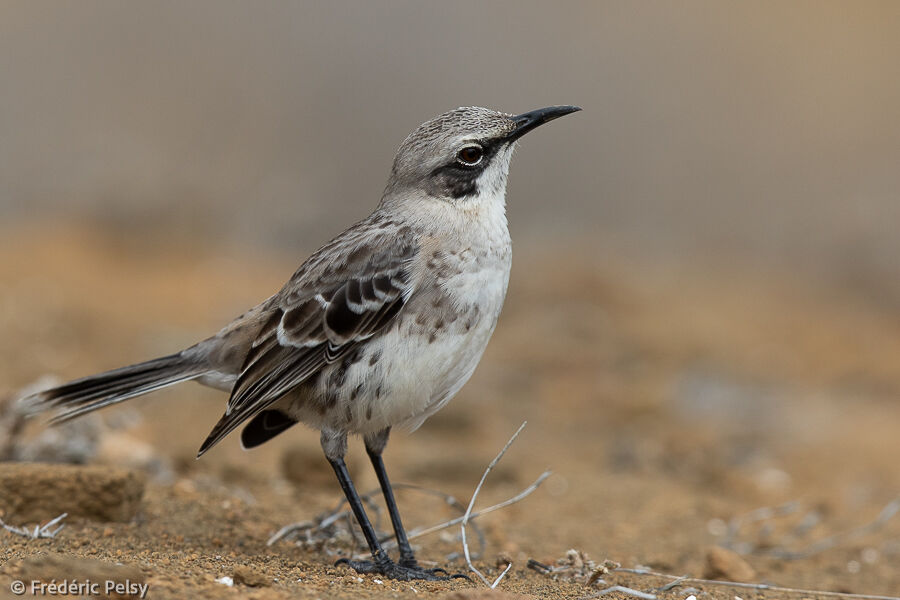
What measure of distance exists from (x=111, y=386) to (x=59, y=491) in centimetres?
64

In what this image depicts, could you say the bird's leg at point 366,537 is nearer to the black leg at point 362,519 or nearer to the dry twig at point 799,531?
Result: the black leg at point 362,519

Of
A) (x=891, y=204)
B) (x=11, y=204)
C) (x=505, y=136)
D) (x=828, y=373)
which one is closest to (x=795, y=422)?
(x=828, y=373)

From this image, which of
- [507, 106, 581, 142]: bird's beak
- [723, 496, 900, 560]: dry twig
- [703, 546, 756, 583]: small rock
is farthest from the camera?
[723, 496, 900, 560]: dry twig

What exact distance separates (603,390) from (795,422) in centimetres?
194

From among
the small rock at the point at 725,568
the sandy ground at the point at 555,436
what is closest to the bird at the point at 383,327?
the sandy ground at the point at 555,436

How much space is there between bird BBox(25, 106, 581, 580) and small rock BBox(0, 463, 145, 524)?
0.43 meters

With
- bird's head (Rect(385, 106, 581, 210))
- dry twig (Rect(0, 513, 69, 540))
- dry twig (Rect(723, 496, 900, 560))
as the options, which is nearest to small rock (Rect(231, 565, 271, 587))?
dry twig (Rect(0, 513, 69, 540))

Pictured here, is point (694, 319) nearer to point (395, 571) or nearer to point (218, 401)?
point (218, 401)

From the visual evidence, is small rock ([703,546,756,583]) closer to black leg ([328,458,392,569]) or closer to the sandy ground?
the sandy ground

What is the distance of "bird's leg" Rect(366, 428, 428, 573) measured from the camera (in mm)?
5695

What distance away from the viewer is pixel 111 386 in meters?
6.06

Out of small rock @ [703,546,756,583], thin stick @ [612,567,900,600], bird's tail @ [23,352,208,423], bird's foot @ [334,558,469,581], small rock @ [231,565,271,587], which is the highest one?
bird's tail @ [23,352,208,423]

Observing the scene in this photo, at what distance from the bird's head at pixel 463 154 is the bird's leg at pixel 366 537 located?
1417mm

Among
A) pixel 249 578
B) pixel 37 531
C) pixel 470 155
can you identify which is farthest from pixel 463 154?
pixel 37 531
